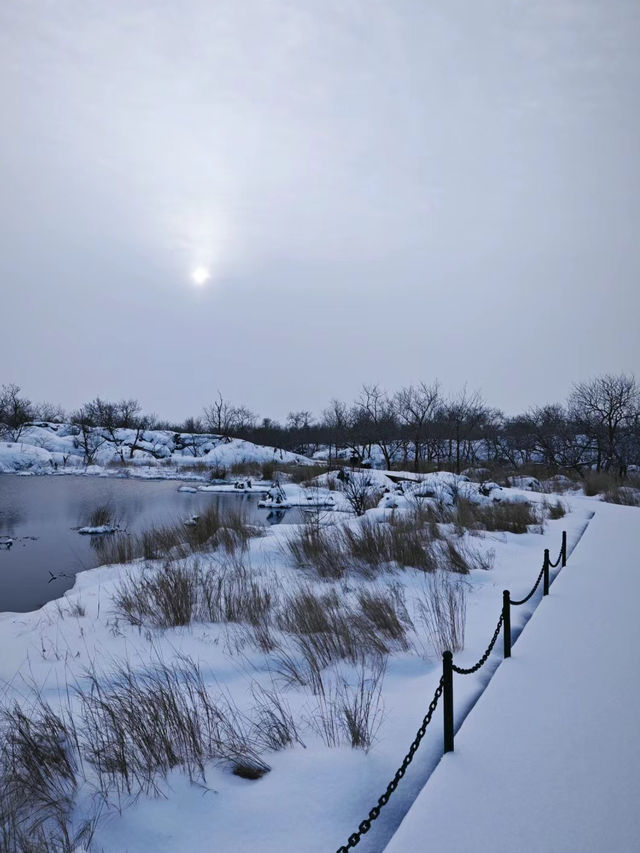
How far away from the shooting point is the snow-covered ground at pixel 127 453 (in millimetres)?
35969

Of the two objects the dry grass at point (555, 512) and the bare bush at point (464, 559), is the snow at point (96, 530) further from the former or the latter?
the dry grass at point (555, 512)

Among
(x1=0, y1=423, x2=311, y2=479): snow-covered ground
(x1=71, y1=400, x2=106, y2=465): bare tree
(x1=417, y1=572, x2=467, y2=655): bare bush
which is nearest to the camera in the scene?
(x1=417, y1=572, x2=467, y2=655): bare bush

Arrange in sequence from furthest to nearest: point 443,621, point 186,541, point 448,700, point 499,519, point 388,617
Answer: point 499,519
point 186,541
point 388,617
point 443,621
point 448,700

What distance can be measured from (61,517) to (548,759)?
16.7 meters

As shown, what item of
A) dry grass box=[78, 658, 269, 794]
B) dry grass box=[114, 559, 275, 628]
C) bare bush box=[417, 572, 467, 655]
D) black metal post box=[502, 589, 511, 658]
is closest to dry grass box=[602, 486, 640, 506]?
bare bush box=[417, 572, 467, 655]

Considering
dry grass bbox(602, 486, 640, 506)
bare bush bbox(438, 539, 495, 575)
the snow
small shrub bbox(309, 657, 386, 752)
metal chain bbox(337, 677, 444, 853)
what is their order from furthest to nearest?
1. dry grass bbox(602, 486, 640, 506)
2. the snow
3. bare bush bbox(438, 539, 495, 575)
4. small shrub bbox(309, 657, 386, 752)
5. metal chain bbox(337, 677, 444, 853)

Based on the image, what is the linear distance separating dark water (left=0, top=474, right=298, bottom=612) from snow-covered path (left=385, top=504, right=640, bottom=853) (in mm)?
7278

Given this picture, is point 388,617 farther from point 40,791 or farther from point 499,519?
point 499,519

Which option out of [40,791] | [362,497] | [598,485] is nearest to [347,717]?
[40,791]

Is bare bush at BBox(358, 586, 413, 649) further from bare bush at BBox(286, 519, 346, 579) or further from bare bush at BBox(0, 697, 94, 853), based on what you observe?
bare bush at BBox(0, 697, 94, 853)

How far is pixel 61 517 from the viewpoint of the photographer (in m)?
15.9

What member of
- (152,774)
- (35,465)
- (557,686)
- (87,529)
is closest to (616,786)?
(557,686)

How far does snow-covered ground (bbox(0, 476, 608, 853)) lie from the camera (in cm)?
233

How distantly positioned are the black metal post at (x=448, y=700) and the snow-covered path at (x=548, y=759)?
0.26 ft
